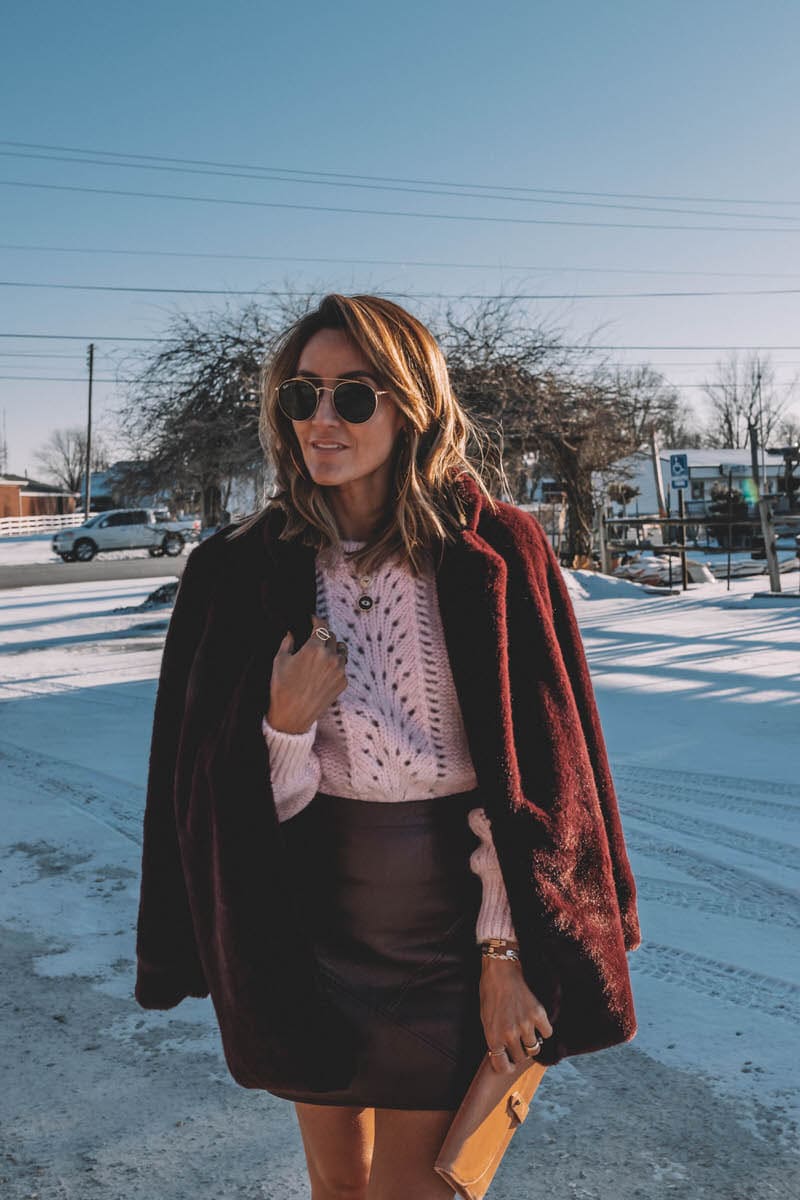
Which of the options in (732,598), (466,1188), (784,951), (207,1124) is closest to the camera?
(466,1188)

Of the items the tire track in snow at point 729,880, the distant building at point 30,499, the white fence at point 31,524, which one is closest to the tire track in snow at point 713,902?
the tire track in snow at point 729,880

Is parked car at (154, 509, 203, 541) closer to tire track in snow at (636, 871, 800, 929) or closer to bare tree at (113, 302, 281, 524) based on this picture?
bare tree at (113, 302, 281, 524)

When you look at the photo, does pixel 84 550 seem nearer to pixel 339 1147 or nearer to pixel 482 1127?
pixel 339 1147

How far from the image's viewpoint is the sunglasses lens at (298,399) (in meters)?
1.85

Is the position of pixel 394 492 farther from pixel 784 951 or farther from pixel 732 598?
pixel 732 598

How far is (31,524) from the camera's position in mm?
51406

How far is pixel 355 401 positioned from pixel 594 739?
0.68 meters

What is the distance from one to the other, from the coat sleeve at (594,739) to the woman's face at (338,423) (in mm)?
320

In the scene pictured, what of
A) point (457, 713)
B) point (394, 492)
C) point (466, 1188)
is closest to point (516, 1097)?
point (466, 1188)

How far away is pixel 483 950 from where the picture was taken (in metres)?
1.67

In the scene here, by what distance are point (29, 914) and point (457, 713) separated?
3099 mm

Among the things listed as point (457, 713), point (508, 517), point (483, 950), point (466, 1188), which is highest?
point (508, 517)

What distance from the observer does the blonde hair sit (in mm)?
1808

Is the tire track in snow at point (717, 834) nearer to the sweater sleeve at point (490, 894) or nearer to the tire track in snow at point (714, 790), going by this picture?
the tire track in snow at point (714, 790)
